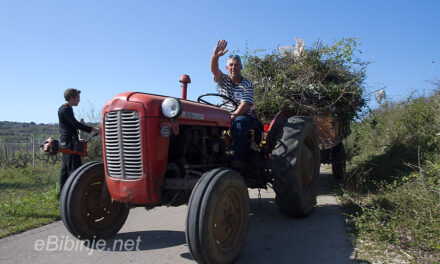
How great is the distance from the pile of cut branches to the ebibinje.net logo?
382cm

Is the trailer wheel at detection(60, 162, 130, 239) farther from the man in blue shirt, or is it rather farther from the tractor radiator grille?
the man in blue shirt

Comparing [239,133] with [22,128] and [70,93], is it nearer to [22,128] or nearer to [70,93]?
[70,93]

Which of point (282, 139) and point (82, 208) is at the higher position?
point (282, 139)

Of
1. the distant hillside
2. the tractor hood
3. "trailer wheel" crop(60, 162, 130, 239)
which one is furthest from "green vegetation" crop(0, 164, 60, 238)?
the distant hillside

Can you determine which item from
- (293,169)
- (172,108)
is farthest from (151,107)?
(293,169)

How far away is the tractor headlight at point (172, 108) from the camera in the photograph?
2.83 metres

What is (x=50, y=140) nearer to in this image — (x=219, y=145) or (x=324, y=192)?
(x=219, y=145)

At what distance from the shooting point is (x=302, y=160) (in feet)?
14.5

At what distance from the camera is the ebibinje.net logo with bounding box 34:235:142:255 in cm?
334

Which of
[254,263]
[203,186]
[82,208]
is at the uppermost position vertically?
[203,186]

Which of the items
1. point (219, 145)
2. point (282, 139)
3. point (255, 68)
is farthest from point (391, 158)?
point (219, 145)

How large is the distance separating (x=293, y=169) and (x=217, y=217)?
144 centimetres

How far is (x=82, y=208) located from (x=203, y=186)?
5.07 feet

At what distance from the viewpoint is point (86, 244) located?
11.3 ft
